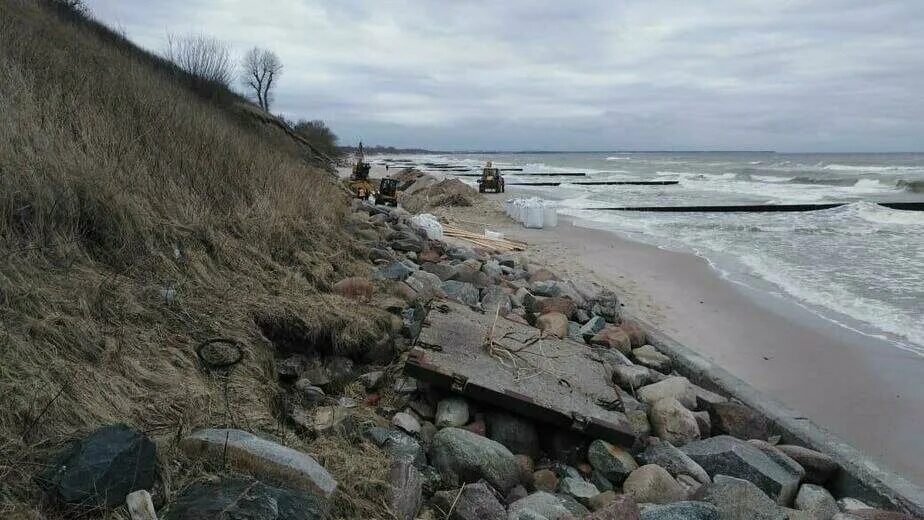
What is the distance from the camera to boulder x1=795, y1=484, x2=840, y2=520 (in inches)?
135

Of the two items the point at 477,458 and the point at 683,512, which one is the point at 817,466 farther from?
the point at 477,458

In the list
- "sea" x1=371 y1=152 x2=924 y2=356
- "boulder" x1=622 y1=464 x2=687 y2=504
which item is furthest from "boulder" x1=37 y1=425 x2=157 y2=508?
"sea" x1=371 y1=152 x2=924 y2=356

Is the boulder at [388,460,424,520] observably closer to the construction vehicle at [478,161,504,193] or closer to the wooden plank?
the wooden plank

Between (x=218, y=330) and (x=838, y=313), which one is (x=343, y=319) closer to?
(x=218, y=330)

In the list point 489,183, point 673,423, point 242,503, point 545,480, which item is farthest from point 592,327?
point 489,183

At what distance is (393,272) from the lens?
627 cm

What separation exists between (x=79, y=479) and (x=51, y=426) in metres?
0.39

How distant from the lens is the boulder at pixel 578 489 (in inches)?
124

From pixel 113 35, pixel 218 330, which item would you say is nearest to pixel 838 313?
pixel 218 330

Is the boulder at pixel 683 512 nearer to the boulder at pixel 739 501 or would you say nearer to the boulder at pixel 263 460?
the boulder at pixel 739 501

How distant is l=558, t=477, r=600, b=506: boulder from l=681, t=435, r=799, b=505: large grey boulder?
93 cm

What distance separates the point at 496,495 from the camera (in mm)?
3062

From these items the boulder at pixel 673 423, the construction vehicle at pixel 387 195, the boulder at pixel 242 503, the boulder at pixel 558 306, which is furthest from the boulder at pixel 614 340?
the construction vehicle at pixel 387 195

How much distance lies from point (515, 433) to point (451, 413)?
426 millimetres
